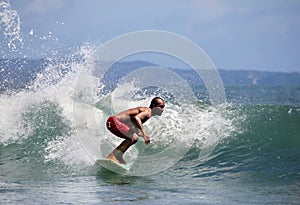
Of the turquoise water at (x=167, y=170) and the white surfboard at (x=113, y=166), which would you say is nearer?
the turquoise water at (x=167, y=170)

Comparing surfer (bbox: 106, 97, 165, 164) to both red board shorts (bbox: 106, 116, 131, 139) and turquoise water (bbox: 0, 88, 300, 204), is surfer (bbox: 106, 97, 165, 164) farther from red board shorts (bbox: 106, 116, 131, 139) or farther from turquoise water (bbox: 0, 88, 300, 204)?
turquoise water (bbox: 0, 88, 300, 204)

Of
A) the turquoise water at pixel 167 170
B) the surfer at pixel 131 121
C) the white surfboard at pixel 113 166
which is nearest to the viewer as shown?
the turquoise water at pixel 167 170

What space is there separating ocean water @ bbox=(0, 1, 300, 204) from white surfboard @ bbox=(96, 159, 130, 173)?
12 centimetres

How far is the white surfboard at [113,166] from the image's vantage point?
33.9 ft

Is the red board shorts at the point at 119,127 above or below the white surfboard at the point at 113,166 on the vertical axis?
above

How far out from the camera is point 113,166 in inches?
409

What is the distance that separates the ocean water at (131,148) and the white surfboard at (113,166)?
0.38 feet

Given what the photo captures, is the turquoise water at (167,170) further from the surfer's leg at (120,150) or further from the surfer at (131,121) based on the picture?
the surfer at (131,121)

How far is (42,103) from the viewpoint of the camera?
1702 cm

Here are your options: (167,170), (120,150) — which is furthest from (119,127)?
(167,170)

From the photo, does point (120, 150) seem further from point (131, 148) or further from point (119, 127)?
point (131, 148)

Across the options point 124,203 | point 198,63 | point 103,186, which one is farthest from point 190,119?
point 124,203

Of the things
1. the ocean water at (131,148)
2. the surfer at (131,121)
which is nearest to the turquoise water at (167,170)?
the ocean water at (131,148)

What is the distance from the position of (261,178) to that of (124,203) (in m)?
3.41
